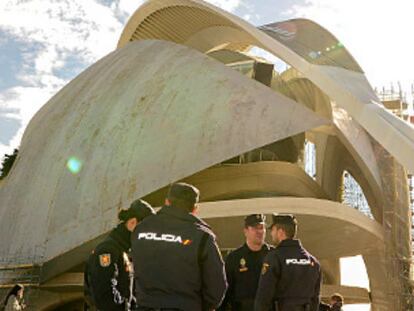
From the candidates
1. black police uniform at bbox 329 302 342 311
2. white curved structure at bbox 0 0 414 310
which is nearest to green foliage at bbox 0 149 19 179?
white curved structure at bbox 0 0 414 310

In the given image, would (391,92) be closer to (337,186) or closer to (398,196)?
(337,186)

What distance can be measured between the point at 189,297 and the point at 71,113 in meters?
14.5

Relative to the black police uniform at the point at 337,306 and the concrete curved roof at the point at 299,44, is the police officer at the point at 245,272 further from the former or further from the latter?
the concrete curved roof at the point at 299,44

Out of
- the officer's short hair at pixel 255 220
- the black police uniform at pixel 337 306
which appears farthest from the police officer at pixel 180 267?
the black police uniform at pixel 337 306

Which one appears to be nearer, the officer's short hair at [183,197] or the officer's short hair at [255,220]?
the officer's short hair at [183,197]

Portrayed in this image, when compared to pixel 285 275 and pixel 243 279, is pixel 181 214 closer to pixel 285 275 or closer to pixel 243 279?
pixel 285 275

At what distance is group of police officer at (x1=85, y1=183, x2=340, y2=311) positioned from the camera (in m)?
2.96

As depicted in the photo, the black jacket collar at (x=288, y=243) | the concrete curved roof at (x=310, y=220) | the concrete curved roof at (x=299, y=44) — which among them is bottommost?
the black jacket collar at (x=288, y=243)

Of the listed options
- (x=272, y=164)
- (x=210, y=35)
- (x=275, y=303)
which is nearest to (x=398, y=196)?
(x=272, y=164)

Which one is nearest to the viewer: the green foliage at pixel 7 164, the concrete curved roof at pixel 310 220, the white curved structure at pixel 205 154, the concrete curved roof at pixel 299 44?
the concrete curved roof at pixel 299 44

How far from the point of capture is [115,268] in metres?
4.05

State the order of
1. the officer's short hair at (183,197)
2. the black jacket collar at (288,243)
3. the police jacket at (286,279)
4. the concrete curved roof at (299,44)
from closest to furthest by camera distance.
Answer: the officer's short hair at (183,197)
the police jacket at (286,279)
the black jacket collar at (288,243)
the concrete curved roof at (299,44)

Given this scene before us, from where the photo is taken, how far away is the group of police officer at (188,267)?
9.73 ft

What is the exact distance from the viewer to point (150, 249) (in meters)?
3.06
